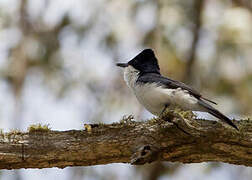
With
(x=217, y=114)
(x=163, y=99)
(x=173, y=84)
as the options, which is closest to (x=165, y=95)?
(x=163, y=99)

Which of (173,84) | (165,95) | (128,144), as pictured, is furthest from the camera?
(173,84)

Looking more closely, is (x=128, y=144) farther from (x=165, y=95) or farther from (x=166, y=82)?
(x=166, y=82)

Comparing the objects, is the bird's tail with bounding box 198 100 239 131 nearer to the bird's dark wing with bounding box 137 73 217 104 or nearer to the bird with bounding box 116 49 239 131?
the bird with bounding box 116 49 239 131

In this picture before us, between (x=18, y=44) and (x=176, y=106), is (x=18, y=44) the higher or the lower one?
the higher one

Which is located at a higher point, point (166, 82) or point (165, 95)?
point (166, 82)

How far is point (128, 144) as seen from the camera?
4184mm

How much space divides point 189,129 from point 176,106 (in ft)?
3.71

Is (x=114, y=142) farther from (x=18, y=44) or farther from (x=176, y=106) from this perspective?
(x=18, y=44)

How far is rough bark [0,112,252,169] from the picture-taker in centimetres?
413

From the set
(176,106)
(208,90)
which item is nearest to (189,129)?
(176,106)

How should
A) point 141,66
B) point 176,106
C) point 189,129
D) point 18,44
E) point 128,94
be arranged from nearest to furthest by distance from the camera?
point 189,129 < point 176,106 < point 141,66 < point 18,44 < point 128,94

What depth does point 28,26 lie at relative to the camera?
29.7 feet

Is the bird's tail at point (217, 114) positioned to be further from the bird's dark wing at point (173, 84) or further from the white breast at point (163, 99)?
the white breast at point (163, 99)

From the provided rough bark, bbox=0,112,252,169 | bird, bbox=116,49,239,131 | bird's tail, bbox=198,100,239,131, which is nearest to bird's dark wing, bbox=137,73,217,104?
bird, bbox=116,49,239,131
